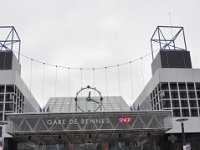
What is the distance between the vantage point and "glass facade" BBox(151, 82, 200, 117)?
174ft

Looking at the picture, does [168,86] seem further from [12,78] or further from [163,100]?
[12,78]

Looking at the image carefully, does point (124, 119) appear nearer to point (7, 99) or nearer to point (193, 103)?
point (193, 103)

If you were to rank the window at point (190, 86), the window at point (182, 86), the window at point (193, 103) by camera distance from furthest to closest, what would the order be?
the window at point (190, 86), the window at point (182, 86), the window at point (193, 103)

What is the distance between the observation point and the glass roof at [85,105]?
84.8 m

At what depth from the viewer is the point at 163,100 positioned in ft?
176

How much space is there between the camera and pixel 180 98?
53.7m

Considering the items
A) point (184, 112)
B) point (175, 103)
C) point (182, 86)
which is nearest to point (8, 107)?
point (175, 103)

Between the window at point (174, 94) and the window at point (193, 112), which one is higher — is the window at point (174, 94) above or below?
above

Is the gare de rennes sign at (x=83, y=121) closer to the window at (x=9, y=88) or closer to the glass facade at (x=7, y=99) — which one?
the glass facade at (x=7, y=99)

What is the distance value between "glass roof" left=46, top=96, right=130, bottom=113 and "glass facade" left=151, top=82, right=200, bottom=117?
29.9 m

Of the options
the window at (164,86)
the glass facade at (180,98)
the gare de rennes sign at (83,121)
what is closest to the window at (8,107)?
the gare de rennes sign at (83,121)

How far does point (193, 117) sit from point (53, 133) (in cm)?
2217

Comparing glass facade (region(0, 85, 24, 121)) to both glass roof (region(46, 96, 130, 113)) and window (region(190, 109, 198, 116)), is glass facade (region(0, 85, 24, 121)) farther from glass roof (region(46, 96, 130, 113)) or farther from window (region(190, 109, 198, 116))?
glass roof (region(46, 96, 130, 113))

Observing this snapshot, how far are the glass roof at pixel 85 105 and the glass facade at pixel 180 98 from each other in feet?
98.2
